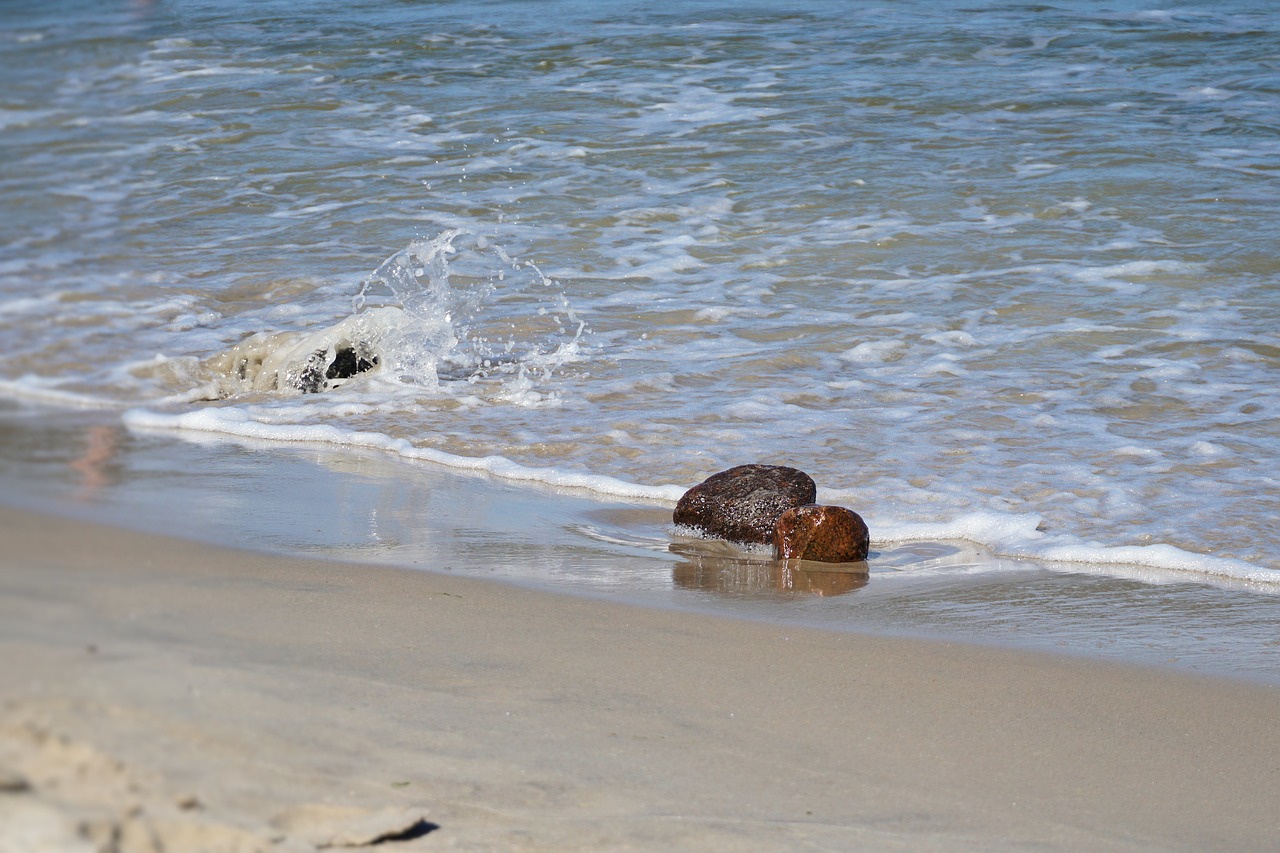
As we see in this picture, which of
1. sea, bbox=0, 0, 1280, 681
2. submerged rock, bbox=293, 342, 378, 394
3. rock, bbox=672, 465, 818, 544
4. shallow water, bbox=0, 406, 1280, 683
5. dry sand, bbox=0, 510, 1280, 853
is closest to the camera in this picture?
dry sand, bbox=0, 510, 1280, 853

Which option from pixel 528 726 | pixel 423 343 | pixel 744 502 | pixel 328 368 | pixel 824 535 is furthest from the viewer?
pixel 423 343

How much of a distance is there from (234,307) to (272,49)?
20.3 ft

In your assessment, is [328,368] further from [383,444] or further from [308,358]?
[383,444]

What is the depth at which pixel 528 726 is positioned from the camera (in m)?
1.88

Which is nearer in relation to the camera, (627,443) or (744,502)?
(744,502)

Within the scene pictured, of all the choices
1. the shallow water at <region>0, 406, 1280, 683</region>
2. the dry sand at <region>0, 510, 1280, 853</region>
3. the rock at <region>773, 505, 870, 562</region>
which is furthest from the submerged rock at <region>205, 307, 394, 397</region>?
the dry sand at <region>0, 510, 1280, 853</region>

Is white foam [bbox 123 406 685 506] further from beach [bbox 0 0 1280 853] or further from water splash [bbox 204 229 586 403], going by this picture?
water splash [bbox 204 229 586 403]

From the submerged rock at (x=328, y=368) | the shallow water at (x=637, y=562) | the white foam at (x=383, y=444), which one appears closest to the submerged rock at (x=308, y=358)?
the submerged rock at (x=328, y=368)

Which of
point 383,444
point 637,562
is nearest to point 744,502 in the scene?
point 637,562

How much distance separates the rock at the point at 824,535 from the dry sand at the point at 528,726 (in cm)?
79

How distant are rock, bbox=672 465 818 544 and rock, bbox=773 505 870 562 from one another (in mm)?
77

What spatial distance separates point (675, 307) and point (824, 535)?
291 cm

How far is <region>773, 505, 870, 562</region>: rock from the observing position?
365 centimetres

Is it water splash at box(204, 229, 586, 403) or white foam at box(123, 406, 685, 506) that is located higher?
water splash at box(204, 229, 586, 403)
